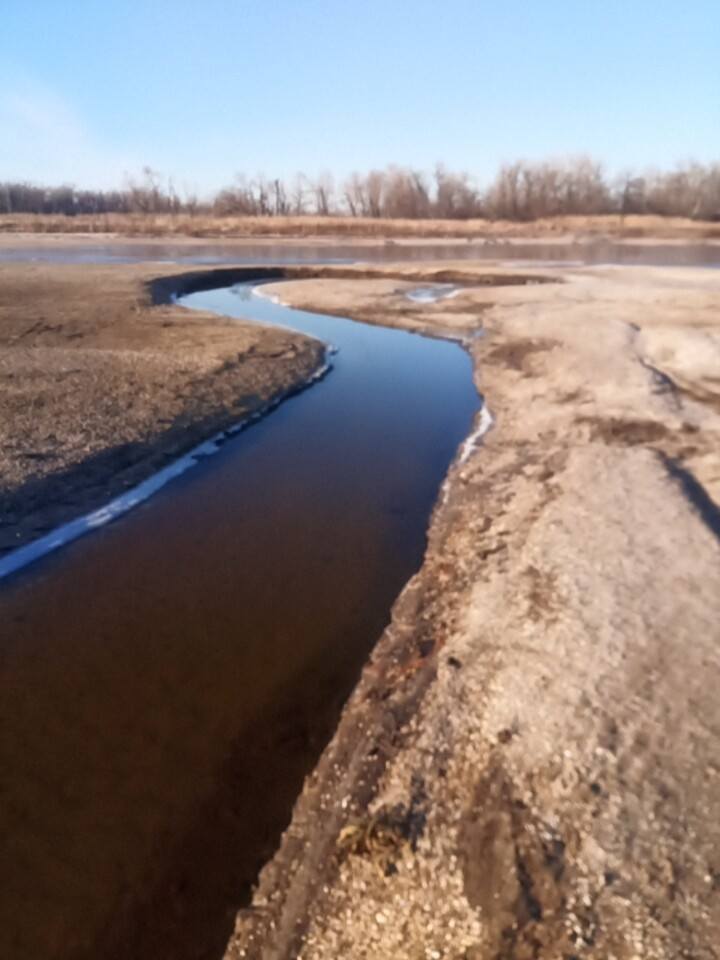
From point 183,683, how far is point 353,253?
6386 centimetres

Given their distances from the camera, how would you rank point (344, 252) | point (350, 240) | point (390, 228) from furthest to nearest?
point (390, 228)
point (350, 240)
point (344, 252)

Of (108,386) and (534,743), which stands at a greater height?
(534,743)

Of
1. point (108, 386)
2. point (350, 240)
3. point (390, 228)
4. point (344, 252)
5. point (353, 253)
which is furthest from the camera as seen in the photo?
point (390, 228)

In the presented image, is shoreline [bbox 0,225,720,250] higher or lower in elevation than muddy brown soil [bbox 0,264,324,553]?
lower

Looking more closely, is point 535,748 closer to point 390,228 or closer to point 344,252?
point 344,252

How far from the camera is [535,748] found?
5637 mm

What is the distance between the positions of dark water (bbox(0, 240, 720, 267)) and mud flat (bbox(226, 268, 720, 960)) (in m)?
49.7

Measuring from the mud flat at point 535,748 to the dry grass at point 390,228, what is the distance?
3271 inches

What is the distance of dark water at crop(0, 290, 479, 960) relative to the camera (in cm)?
518

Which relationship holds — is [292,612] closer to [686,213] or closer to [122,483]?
[122,483]

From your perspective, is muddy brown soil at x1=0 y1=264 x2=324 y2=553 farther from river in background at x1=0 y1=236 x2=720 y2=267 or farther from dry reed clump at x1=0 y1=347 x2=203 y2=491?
river in background at x1=0 y1=236 x2=720 y2=267

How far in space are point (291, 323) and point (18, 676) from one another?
79.7ft

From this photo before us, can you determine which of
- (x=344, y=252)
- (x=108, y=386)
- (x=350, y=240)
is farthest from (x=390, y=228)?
(x=108, y=386)

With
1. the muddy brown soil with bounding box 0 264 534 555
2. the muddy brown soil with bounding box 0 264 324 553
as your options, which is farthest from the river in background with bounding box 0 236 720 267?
the muddy brown soil with bounding box 0 264 324 553
